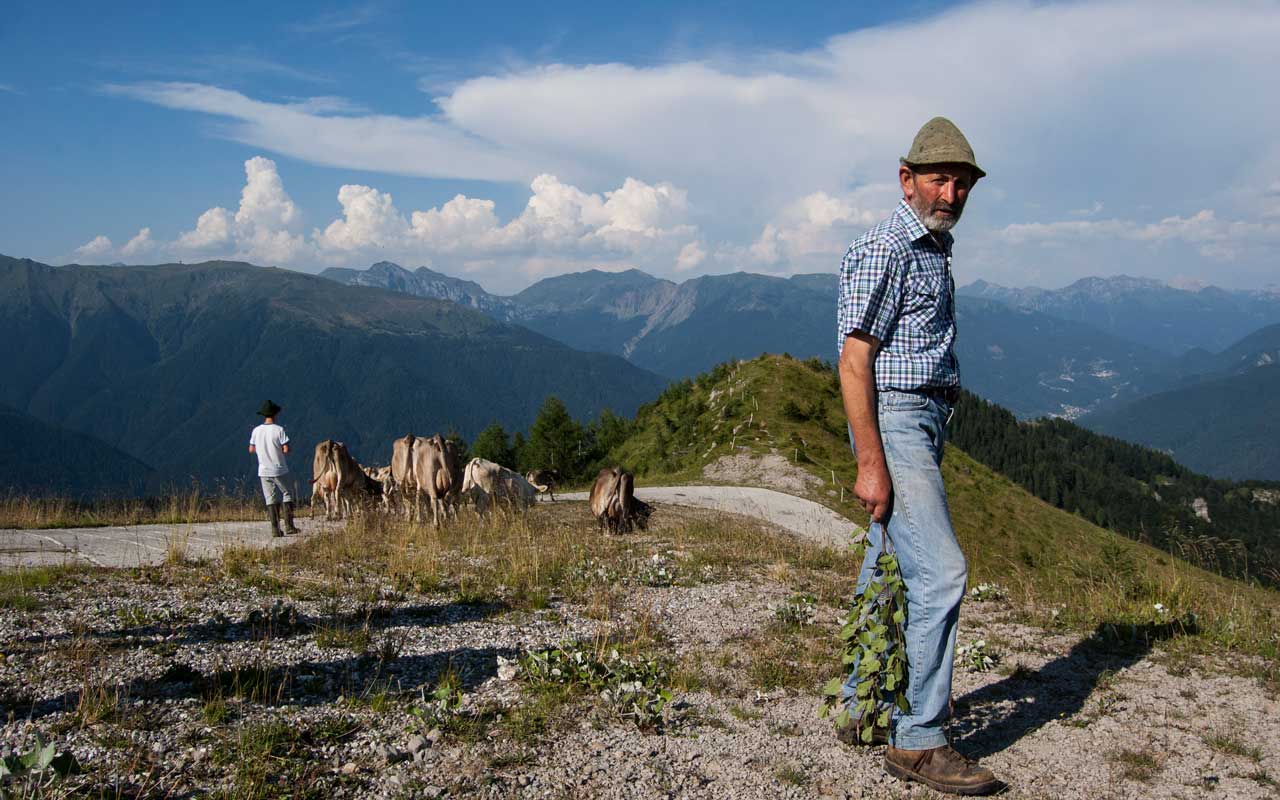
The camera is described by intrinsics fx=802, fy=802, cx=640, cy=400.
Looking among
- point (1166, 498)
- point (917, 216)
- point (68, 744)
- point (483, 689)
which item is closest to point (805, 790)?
point (483, 689)

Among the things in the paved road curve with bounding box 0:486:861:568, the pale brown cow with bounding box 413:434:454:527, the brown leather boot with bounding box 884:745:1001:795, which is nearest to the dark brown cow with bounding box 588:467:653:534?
the pale brown cow with bounding box 413:434:454:527

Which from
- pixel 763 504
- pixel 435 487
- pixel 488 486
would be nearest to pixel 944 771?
pixel 435 487

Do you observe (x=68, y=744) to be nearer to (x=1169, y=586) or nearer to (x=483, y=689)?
(x=483, y=689)

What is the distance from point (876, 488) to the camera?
A: 4605 millimetres

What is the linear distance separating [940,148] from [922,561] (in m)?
2.37

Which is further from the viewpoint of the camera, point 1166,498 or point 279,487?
point 1166,498

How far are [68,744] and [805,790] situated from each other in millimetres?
4162

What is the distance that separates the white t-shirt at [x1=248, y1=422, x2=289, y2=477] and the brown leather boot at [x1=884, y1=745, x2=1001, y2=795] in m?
13.1

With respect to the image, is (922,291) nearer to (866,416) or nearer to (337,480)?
(866,416)

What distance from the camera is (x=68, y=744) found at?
454cm

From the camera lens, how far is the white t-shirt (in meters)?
14.9

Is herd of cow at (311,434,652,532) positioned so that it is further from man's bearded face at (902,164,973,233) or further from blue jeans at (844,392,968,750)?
man's bearded face at (902,164,973,233)

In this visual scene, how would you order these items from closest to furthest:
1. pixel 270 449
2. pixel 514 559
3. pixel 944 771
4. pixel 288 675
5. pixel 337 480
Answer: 1. pixel 944 771
2. pixel 288 675
3. pixel 514 559
4. pixel 270 449
5. pixel 337 480

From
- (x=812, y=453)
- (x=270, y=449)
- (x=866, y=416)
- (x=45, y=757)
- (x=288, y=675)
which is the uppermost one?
(x=866, y=416)
